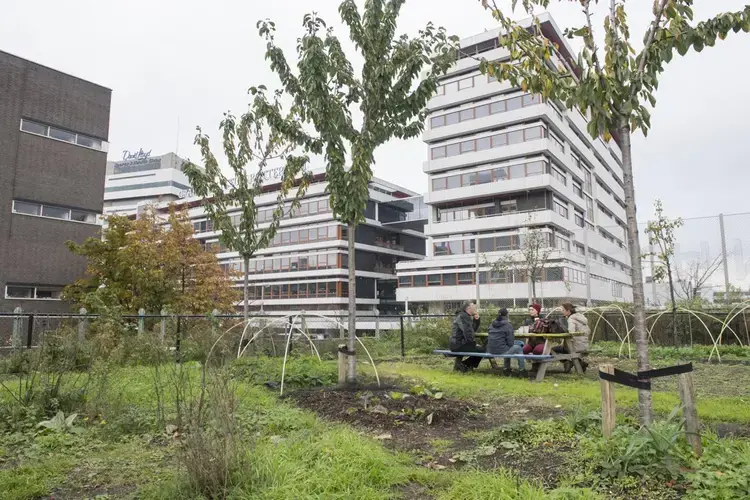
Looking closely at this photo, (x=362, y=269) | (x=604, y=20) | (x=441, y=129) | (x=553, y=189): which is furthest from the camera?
(x=362, y=269)

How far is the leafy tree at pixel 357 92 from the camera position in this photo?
788 cm

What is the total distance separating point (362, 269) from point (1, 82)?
48.9m

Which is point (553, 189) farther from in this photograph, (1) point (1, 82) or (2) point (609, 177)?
(1) point (1, 82)

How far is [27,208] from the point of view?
24.6 meters

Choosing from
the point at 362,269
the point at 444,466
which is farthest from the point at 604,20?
the point at 362,269

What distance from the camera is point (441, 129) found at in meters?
59.3

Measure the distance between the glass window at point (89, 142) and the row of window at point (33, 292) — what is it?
7.37m

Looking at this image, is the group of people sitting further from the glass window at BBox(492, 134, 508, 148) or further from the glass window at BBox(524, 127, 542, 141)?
the glass window at BBox(492, 134, 508, 148)

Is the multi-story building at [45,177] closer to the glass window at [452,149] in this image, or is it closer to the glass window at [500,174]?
the glass window at [500,174]

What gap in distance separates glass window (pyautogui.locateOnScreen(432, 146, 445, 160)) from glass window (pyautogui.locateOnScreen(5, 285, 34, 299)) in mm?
44018

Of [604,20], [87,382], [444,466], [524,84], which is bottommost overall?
[444,466]

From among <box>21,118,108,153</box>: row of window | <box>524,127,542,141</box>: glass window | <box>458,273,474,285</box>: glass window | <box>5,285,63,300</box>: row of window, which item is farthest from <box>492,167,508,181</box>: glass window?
<box>5,285,63,300</box>: row of window

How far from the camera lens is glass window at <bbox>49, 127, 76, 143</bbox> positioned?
2564 centimetres

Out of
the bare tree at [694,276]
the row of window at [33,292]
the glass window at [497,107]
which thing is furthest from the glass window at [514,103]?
the row of window at [33,292]
